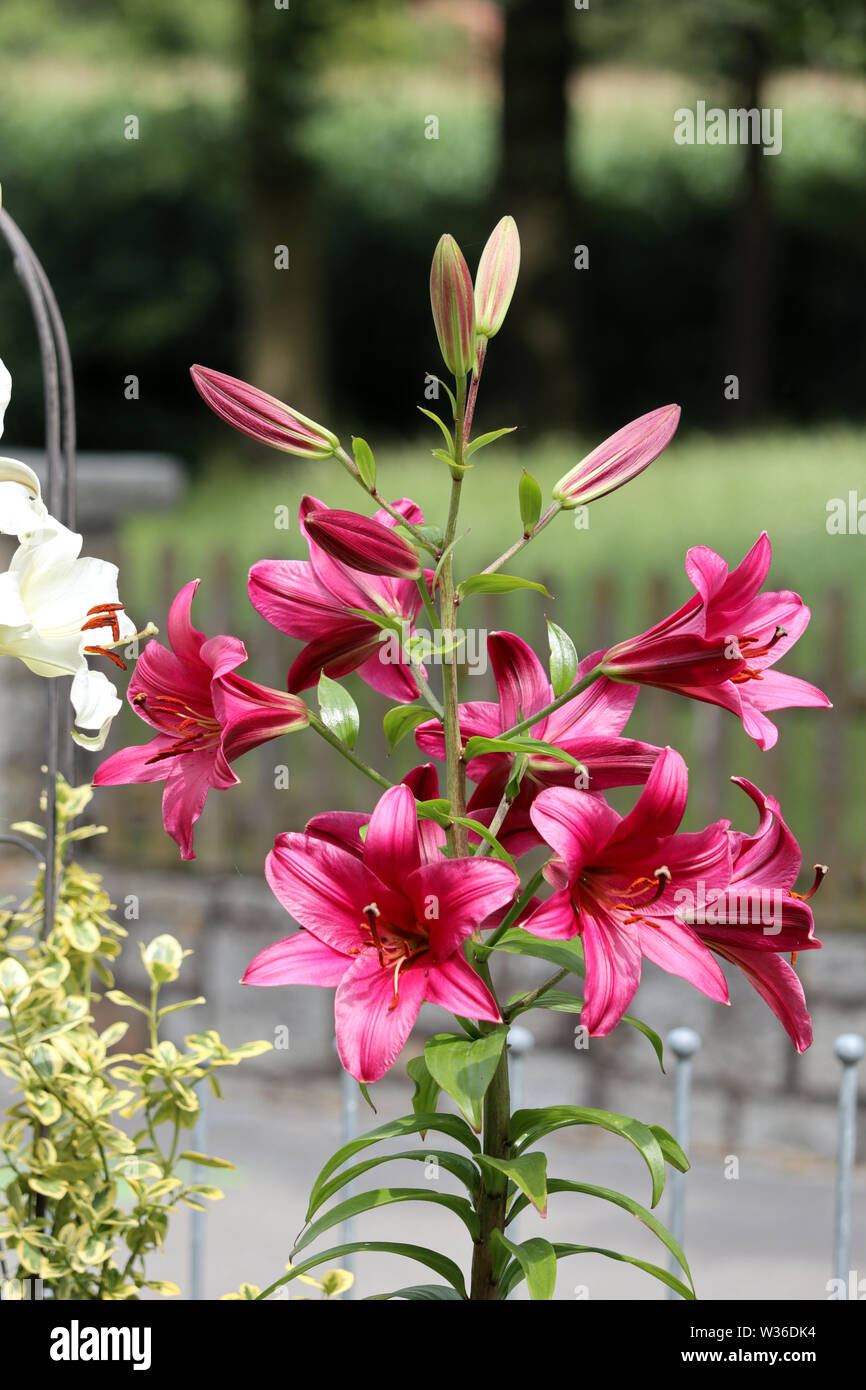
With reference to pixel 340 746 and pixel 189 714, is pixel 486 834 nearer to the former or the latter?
pixel 340 746

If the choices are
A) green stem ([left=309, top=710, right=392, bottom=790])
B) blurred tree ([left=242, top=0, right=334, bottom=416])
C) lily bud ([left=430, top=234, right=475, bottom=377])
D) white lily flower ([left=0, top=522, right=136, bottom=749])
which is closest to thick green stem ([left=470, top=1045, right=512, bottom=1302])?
green stem ([left=309, top=710, right=392, bottom=790])

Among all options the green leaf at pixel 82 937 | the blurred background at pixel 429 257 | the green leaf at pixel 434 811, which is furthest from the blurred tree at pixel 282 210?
the green leaf at pixel 434 811

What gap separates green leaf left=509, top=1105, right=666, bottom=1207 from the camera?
1193 mm

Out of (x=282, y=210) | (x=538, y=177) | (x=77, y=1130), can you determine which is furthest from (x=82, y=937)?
(x=282, y=210)

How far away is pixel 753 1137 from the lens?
4.05 m

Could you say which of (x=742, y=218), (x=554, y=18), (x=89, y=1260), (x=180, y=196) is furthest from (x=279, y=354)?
(x=89, y=1260)

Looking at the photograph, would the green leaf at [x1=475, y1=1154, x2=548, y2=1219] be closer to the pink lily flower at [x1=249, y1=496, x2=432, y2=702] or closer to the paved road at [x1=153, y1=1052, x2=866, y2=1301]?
the pink lily flower at [x1=249, y1=496, x2=432, y2=702]

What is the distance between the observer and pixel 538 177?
9766 mm

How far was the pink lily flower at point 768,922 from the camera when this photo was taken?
118 cm

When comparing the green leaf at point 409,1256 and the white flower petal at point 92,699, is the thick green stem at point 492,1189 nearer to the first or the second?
the green leaf at point 409,1256

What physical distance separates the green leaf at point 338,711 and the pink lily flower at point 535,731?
0.07 metres

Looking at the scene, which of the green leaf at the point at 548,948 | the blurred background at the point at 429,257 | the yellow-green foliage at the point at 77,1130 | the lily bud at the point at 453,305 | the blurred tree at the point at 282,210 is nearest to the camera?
the lily bud at the point at 453,305

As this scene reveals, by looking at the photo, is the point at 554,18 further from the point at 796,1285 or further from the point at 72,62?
the point at 796,1285
